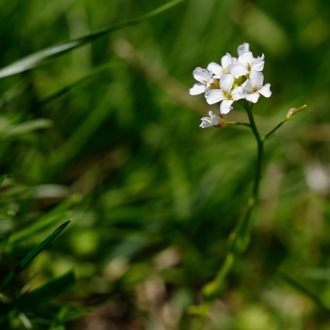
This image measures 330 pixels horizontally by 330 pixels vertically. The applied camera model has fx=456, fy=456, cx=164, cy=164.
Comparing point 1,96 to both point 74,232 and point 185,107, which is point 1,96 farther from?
point 185,107

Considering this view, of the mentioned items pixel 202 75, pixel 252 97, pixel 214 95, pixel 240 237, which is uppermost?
pixel 202 75

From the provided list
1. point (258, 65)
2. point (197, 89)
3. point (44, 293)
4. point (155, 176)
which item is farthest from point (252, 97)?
point (155, 176)

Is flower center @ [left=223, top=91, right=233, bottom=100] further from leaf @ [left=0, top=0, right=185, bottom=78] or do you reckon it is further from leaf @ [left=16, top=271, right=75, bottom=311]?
leaf @ [left=16, top=271, right=75, bottom=311]

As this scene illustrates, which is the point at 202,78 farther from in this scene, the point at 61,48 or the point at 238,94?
the point at 61,48

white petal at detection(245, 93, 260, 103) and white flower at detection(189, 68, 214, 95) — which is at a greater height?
white flower at detection(189, 68, 214, 95)

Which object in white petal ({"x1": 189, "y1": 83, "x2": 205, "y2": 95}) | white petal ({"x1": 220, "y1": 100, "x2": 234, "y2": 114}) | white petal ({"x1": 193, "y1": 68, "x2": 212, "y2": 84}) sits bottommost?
white petal ({"x1": 220, "y1": 100, "x2": 234, "y2": 114})

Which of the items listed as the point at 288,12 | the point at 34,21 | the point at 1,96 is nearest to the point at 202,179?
the point at 1,96

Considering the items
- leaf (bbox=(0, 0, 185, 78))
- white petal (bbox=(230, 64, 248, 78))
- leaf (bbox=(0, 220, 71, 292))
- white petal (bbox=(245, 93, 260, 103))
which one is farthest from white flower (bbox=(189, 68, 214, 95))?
leaf (bbox=(0, 220, 71, 292))

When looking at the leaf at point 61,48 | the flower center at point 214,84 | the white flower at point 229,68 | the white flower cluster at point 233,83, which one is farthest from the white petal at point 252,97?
the leaf at point 61,48
